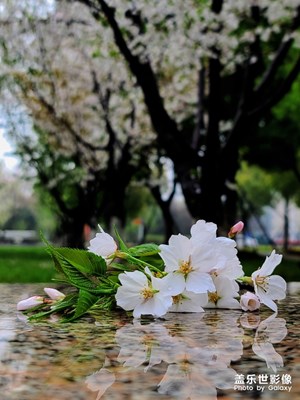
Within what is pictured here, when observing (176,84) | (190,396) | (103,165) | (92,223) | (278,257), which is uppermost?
(176,84)

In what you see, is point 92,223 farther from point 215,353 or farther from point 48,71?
point 215,353

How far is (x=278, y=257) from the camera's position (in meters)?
2.19

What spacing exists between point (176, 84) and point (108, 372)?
20878 mm

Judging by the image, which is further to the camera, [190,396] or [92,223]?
[92,223]

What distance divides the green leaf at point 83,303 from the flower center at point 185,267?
25 centimetres

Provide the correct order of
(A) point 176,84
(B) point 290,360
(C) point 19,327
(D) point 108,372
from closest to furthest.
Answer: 1. (D) point 108,372
2. (B) point 290,360
3. (C) point 19,327
4. (A) point 176,84

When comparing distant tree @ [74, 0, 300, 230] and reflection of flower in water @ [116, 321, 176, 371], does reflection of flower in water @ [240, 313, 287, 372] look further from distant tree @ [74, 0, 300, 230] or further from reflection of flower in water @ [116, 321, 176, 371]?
distant tree @ [74, 0, 300, 230]

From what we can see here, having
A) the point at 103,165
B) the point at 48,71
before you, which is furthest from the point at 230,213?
the point at 48,71

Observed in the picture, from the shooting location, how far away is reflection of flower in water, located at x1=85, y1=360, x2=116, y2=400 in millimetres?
1170

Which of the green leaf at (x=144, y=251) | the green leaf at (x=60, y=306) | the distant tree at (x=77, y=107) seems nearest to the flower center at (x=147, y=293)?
the green leaf at (x=60, y=306)

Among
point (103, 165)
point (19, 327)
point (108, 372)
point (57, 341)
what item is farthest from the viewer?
point (103, 165)

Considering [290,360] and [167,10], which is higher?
[167,10]

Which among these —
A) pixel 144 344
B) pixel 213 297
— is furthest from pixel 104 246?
pixel 144 344

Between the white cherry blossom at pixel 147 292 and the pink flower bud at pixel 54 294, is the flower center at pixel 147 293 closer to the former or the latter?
the white cherry blossom at pixel 147 292
